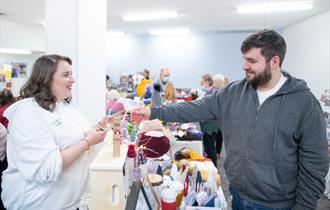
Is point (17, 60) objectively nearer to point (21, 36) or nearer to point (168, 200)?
point (21, 36)

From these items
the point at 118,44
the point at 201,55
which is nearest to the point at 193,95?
the point at 201,55

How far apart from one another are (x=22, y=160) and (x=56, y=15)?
1395 millimetres

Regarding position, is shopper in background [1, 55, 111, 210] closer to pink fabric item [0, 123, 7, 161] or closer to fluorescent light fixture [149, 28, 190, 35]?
pink fabric item [0, 123, 7, 161]

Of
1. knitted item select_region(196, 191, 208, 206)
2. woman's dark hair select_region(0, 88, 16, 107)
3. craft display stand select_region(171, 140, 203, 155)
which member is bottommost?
craft display stand select_region(171, 140, 203, 155)

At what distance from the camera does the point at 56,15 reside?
225 centimetres

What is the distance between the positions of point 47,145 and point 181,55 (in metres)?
7.55

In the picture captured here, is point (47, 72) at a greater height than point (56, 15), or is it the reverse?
point (56, 15)

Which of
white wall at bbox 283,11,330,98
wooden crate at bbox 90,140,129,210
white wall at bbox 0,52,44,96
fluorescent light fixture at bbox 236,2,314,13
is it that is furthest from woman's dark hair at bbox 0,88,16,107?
white wall at bbox 283,11,330,98

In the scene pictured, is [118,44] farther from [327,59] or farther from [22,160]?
[22,160]

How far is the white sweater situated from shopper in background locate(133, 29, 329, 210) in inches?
35.2

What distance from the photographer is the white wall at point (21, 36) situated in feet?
20.2

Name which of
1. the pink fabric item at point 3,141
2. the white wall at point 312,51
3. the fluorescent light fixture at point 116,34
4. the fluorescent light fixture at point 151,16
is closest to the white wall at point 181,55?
the fluorescent light fixture at point 116,34

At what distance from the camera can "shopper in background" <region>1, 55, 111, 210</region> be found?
51.9 inches

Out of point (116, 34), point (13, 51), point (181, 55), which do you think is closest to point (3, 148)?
point (13, 51)
